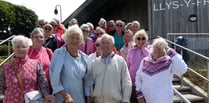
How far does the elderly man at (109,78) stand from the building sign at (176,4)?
8576mm

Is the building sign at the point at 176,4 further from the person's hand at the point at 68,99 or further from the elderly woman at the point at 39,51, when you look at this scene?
the person's hand at the point at 68,99

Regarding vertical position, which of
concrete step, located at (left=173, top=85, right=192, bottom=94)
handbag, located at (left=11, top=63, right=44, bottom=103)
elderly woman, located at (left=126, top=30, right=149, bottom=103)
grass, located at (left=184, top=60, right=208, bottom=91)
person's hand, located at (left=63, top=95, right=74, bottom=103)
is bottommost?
concrete step, located at (left=173, top=85, right=192, bottom=94)

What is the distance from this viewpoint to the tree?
37250mm

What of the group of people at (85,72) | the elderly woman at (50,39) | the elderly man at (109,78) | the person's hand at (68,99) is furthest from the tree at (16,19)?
the person's hand at (68,99)

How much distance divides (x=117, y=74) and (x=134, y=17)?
10595 millimetres

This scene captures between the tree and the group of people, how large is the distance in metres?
32.5

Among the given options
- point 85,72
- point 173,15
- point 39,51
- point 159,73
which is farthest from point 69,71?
point 173,15

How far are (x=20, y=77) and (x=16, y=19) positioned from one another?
3535 cm

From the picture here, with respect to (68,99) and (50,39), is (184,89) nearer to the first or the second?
(50,39)

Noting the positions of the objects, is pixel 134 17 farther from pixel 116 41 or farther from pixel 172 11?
pixel 116 41

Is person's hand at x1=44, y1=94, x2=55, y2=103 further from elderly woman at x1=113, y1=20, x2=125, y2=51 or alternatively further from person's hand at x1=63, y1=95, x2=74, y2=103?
elderly woman at x1=113, y1=20, x2=125, y2=51

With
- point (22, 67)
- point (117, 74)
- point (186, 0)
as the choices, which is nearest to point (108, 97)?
point (117, 74)

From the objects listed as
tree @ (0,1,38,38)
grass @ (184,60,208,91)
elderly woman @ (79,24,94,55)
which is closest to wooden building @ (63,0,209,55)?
grass @ (184,60,208,91)

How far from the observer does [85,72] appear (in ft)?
16.2
